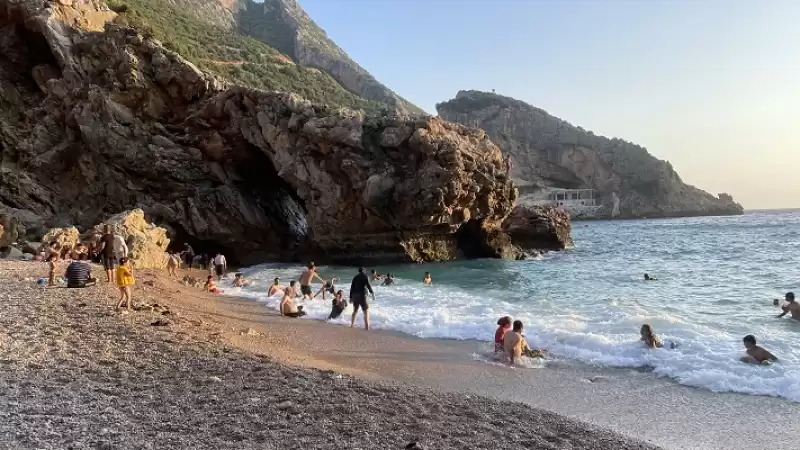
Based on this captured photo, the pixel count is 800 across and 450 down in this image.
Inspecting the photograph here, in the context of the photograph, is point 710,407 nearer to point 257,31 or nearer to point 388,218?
point 388,218

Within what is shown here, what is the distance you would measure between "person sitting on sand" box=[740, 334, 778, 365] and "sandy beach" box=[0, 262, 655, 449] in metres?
4.61

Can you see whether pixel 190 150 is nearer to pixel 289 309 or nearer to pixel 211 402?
pixel 289 309

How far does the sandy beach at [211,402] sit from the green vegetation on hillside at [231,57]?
38797mm

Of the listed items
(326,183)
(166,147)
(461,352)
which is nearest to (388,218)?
(326,183)

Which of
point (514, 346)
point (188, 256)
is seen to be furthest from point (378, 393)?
point (188, 256)

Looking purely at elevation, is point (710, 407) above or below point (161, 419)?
below

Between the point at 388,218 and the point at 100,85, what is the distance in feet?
60.2

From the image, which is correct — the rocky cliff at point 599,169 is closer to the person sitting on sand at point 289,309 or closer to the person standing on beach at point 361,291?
the person sitting on sand at point 289,309

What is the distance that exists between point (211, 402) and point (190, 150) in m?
27.0

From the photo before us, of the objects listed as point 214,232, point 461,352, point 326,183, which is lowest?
point 461,352

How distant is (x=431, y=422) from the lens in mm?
4988

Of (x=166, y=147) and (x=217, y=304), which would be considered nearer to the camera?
(x=217, y=304)

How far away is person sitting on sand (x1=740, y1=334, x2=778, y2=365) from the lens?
8008mm

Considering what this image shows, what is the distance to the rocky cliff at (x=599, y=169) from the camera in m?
106
